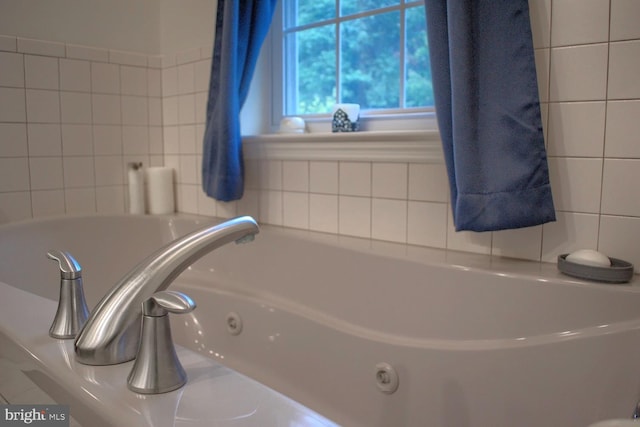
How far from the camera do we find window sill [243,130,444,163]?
52.8 inches

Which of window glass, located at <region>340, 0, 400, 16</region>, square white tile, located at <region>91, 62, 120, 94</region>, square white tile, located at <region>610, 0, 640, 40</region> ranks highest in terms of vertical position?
window glass, located at <region>340, 0, 400, 16</region>

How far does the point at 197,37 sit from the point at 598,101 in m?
1.50

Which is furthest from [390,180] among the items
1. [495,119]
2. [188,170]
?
[188,170]

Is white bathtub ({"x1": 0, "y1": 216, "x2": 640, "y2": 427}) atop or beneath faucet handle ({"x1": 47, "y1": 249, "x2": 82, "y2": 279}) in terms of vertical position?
beneath

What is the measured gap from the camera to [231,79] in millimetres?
1707

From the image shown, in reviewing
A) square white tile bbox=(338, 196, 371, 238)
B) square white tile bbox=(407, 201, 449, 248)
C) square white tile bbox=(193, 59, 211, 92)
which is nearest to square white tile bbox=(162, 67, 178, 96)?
square white tile bbox=(193, 59, 211, 92)

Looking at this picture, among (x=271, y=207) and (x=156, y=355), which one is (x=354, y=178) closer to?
(x=271, y=207)

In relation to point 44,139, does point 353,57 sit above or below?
above

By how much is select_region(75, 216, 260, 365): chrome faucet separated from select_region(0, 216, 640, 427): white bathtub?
0.02 metres

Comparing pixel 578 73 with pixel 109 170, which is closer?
pixel 578 73

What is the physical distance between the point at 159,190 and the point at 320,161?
0.82 m

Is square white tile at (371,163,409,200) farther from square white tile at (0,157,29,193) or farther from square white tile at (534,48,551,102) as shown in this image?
square white tile at (0,157,29,193)

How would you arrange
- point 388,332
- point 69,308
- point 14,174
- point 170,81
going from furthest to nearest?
point 170,81 < point 14,174 < point 388,332 < point 69,308

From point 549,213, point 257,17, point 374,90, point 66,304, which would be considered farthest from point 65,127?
point 549,213
